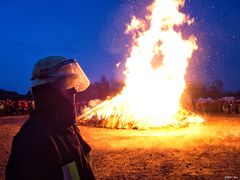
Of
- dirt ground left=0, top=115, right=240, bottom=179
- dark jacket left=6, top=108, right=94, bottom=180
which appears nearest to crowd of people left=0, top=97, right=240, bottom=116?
dirt ground left=0, top=115, right=240, bottom=179

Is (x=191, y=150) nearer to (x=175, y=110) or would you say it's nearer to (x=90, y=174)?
(x=90, y=174)

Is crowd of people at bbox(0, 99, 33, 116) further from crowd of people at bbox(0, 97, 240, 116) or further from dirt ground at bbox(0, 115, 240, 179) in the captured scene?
dirt ground at bbox(0, 115, 240, 179)

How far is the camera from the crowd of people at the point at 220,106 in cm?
3225

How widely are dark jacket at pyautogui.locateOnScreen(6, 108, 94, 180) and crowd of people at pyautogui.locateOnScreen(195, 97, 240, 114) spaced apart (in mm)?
31464

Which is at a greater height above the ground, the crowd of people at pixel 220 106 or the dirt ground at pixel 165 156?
the crowd of people at pixel 220 106

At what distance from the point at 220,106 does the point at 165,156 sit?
24.8 m

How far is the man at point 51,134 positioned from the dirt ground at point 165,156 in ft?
20.2

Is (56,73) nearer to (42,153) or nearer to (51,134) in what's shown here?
(51,134)

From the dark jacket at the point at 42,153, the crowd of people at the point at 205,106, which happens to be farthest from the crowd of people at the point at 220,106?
the dark jacket at the point at 42,153

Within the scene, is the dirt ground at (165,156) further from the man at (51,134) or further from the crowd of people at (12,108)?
the crowd of people at (12,108)

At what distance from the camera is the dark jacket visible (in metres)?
2.21

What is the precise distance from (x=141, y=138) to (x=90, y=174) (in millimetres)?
12874

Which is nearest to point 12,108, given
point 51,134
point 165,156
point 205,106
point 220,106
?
point 205,106

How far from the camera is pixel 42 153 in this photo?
7.39 feet
